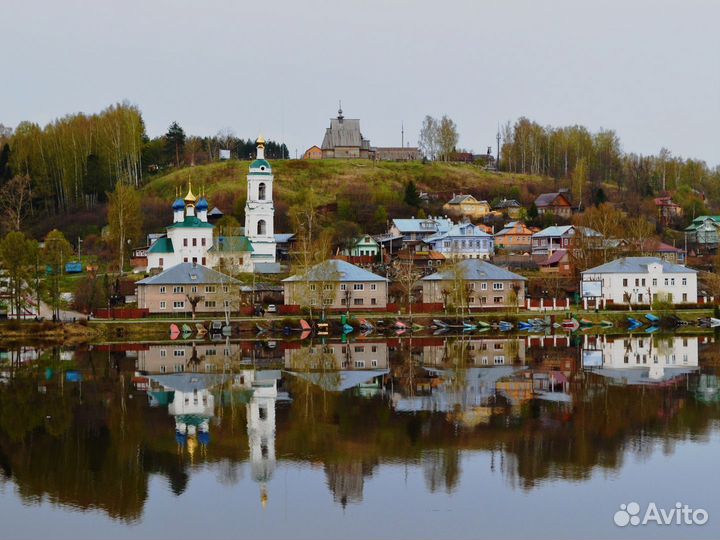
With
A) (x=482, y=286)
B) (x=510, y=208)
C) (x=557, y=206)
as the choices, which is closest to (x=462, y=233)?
(x=482, y=286)

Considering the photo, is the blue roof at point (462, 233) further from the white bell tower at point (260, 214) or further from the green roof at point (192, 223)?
the green roof at point (192, 223)

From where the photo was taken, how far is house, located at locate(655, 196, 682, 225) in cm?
10450

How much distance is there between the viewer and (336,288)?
62531 mm

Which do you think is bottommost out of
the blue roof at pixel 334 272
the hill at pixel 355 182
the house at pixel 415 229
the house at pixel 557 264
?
the blue roof at pixel 334 272

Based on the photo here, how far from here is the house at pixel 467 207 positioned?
327ft

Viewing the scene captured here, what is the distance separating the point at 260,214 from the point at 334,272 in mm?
16833

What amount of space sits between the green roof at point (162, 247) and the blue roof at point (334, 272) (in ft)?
45.0

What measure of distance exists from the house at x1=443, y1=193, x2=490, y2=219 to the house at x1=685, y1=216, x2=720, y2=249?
20143 millimetres

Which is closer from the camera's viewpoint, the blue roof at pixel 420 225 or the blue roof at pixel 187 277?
the blue roof at pixel 187 277

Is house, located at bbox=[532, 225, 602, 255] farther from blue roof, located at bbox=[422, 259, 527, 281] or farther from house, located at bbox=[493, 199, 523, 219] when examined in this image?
blue roof, located at bbox=[422, 259, 527, 281]

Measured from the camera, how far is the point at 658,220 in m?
103

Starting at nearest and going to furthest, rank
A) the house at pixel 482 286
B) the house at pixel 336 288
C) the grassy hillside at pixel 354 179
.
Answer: the house at pixel 336 288 → the house at pixel 482 286 → the grassy hillside at pixel 354 179

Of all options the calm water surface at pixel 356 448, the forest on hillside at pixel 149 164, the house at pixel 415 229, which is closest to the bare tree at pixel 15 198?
the forest on hillside at pixel 149 164

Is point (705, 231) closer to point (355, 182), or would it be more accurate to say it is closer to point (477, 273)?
point (355, 182)
